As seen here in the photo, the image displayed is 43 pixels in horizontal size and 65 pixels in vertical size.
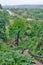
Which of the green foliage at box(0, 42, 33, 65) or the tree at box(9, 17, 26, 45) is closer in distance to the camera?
the green foliage at box(0, 42, 33, 65)

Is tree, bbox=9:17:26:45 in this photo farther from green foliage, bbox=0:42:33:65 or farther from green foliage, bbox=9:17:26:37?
green foliage, bbox=0:42:33:65

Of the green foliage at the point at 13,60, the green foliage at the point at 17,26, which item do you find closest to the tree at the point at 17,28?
the green foliage at the point at 17,26

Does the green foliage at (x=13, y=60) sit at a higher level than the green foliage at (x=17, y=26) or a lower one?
higher

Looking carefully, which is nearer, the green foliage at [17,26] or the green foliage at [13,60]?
the green foliage at [13,60]

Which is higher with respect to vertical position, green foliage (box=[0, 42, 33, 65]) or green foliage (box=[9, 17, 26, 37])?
green foliage (box=[0, 42, 33, 65])

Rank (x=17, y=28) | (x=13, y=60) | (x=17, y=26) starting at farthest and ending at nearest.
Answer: (x=17, y=26) → (x=17, y=28) → (x=13, y=60)

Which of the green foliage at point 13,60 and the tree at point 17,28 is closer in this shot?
the green foliage at point 13,60

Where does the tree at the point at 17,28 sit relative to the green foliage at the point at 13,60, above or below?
below

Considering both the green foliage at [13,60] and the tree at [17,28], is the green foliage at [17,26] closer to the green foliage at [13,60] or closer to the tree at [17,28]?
the tree at [17,28]

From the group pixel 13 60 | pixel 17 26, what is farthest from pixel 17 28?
pixel 13 60

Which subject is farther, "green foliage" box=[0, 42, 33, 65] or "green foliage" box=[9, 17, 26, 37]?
"green foliage" box=[9, 17, 26, 37]

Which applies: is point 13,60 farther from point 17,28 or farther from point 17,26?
point 17,26

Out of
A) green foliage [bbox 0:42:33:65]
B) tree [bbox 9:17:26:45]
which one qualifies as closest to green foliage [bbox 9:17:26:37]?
tree [bbox 9:17:26:45]
